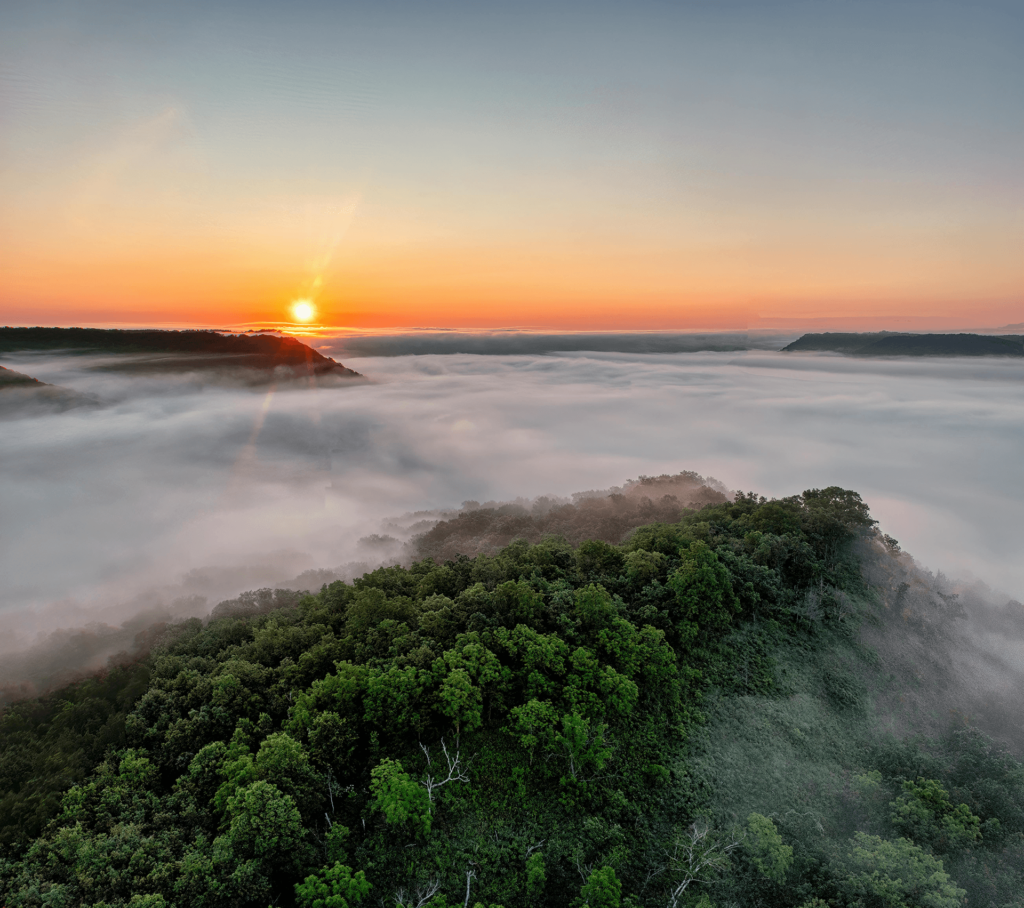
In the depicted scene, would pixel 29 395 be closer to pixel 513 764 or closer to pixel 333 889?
pixel 333 889

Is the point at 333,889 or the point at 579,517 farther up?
the point at 333,889

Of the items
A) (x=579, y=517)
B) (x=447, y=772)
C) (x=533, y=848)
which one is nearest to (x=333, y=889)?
(x=447, y=772)

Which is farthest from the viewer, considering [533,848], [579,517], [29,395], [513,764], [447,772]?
[29,395]

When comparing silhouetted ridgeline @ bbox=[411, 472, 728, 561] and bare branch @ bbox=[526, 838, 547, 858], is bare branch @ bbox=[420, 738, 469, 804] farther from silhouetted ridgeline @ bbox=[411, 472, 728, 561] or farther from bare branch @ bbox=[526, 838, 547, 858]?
silhouetted ridgeline @ bbox=[411, 472, 728, 561]

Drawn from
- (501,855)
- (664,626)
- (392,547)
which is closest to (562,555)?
(664,626)

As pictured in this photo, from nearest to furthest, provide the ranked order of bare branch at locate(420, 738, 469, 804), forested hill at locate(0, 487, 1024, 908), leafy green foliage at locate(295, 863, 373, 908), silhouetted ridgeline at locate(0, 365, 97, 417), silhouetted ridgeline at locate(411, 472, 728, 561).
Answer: leafy green foliage at locate(295, 863, 373, 908) < forested hill at locate(0, 487, 1024, 908) < bare branch at locate(420, 738, 469, 804) < silhouetted ridgeline at locate(411, 472, 728, 561) < silhouetted ridgeline at locate(0, 365, 97, 417)

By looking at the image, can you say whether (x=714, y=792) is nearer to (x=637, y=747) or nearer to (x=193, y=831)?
(x=637, y=747)

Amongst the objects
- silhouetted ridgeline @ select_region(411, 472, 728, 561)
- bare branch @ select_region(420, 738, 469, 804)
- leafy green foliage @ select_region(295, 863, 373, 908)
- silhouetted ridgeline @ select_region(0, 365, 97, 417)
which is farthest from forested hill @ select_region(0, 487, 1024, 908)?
silhouetted ridgeline @ select_region(0, 365, 97, 417)

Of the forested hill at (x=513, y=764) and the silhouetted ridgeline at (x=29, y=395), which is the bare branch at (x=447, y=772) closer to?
the forested hill at (x=513, y=764)

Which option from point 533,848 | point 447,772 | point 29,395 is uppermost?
point 29,395
